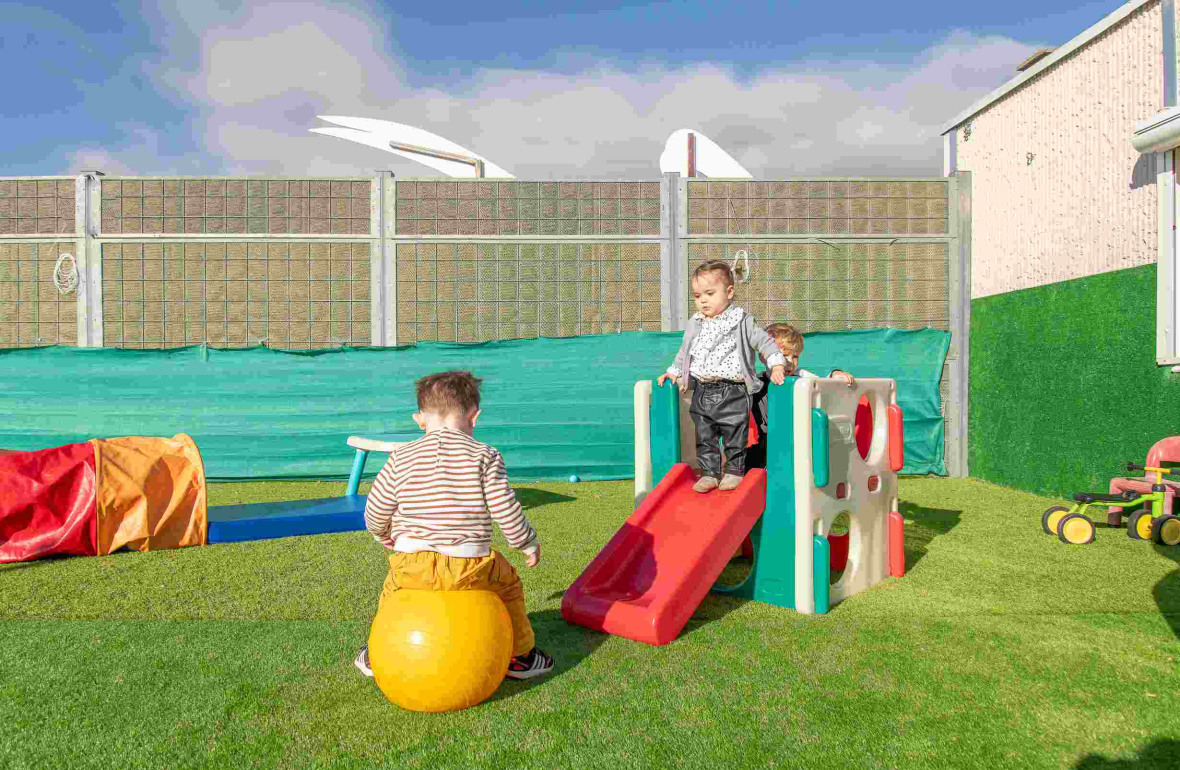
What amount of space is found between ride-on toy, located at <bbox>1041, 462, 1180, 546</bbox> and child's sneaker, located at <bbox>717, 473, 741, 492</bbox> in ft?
9.23

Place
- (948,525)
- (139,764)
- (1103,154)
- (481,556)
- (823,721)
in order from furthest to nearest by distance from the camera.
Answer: (1103,154) → (948,525) → (481,556) → (823,721) → (139,764)

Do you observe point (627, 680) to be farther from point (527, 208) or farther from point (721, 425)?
point (527, 208)

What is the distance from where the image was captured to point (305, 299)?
31.1 ft

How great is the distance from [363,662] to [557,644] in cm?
80

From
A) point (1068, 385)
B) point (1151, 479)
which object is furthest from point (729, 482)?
point (1068, 385)

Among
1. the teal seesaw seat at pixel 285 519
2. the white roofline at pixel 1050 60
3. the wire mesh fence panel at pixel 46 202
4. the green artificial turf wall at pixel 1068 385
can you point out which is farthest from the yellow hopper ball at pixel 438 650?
the wire mesh fence panel at pixel 46 202

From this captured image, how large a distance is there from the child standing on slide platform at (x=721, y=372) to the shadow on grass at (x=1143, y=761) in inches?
81.5

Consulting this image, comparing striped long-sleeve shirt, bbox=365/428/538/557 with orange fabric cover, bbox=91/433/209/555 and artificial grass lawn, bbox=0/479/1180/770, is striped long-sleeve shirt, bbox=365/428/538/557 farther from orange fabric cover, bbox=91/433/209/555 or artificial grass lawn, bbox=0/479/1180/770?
orange fabric cover, bbox=91/433/209/555

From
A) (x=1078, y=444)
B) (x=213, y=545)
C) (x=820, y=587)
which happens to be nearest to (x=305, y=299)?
(x=213, y=545)

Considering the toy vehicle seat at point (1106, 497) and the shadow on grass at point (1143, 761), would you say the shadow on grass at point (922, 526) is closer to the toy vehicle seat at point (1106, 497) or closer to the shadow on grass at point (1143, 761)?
the toy vehicle seat at point (1106, 497)

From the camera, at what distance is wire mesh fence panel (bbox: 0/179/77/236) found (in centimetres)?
949

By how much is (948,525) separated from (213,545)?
531 cm

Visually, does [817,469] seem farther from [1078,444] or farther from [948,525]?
[1078,444]

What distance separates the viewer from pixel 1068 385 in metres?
7.53
